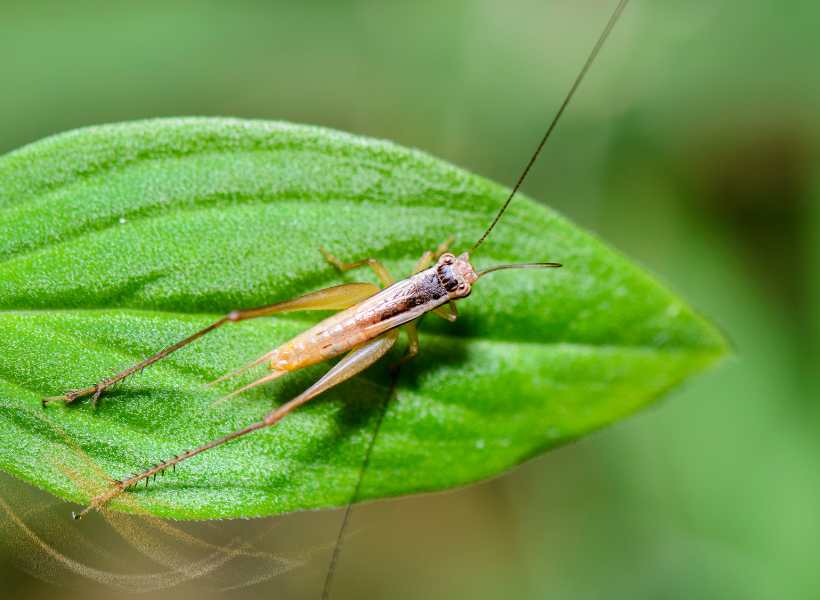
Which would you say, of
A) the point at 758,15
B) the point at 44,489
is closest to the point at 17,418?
the point at 44,489

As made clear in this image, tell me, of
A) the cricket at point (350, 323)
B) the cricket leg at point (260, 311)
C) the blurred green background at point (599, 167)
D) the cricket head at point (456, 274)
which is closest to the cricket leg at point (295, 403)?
the cricket at point (350, 323)

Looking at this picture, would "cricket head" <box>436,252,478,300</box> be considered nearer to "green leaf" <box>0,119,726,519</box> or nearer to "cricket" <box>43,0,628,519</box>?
"cricket" <box>43,0,628,519</box>

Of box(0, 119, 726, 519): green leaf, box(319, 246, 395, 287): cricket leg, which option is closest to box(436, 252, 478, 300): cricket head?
box(0, 119, 726, 519): green leaf

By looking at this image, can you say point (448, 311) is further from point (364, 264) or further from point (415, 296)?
point (364, 264)

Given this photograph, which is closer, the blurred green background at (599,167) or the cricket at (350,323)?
the cricket at (350,323)

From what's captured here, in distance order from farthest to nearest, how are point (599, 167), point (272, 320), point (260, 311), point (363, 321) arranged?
point (599, 167) → point (363, 321) → point (272, 320) → point (260, 311)

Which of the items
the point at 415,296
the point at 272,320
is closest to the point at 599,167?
the point at 415,296

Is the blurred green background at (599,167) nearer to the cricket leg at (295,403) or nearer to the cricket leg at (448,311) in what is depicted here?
the cricket leg at (295,403)
